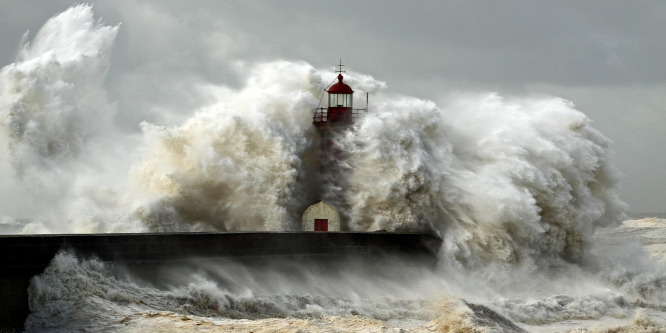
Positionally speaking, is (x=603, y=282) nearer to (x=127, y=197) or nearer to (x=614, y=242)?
(x=614, y=242)

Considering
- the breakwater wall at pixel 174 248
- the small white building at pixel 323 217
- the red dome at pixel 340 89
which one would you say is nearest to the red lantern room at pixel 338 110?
the red dome at pixel 340 89

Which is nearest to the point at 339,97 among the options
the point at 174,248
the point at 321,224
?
the point at 321,224

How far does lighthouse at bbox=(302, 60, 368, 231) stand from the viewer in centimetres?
1677

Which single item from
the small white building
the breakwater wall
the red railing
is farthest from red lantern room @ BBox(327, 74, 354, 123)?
the breakwater wall

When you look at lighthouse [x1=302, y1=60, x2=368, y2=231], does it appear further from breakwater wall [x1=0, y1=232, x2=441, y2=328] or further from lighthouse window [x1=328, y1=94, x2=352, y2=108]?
breakwater wall [x1=0, y1=232, x2=441, y2=328]

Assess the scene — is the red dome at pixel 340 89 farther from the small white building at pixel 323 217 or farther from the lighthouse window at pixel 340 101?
the small white building at pixel 323 217

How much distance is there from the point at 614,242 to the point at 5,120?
13.3m

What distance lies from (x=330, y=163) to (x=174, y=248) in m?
6.39

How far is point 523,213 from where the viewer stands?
1630 centimetres

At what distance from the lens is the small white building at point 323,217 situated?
16703mm

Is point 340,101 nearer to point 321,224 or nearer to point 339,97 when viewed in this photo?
point 339,97

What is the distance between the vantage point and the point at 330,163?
55.5 ft

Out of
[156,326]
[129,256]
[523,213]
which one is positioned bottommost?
[156,326]

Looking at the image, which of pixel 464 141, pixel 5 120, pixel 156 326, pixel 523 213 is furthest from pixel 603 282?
pixel 5 120
